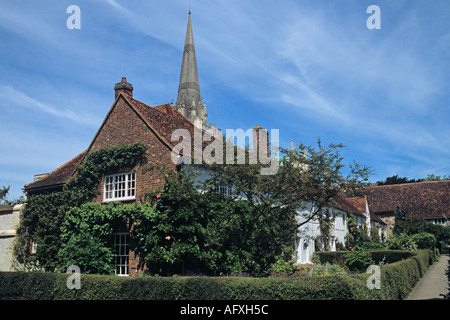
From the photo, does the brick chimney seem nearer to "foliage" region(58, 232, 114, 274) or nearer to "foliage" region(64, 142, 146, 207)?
"foliage" region(64, 142, 146, 207)

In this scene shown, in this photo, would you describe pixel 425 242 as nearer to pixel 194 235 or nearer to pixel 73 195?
pixel 194 235

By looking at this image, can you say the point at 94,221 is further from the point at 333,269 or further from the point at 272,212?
the point at 333,269

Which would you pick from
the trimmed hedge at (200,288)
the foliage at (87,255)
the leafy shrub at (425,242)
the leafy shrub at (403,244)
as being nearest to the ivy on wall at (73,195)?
the foliage at (87,255)

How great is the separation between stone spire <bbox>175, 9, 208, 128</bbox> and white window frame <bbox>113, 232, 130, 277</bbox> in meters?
66.8

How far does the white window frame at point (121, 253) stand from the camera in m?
17.6

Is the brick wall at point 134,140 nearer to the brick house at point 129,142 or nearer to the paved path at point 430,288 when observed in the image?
the brick house at point 129,142

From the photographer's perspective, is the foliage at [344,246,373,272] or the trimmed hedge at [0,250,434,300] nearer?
the trimmed hedge at [0,250,434,300]

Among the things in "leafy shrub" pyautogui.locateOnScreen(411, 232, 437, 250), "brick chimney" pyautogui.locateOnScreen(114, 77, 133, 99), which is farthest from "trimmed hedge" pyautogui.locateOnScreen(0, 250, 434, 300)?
"leafy shrub" pyautogui.locateOnScreen(411, 232, 437, 250)

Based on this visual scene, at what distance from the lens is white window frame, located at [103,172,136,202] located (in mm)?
18562

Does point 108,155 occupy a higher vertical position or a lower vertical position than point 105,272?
higher

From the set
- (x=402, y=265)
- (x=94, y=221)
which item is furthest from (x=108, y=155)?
(x=402, y=265)

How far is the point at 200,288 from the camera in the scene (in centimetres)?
1072

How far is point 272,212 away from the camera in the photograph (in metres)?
13.6
